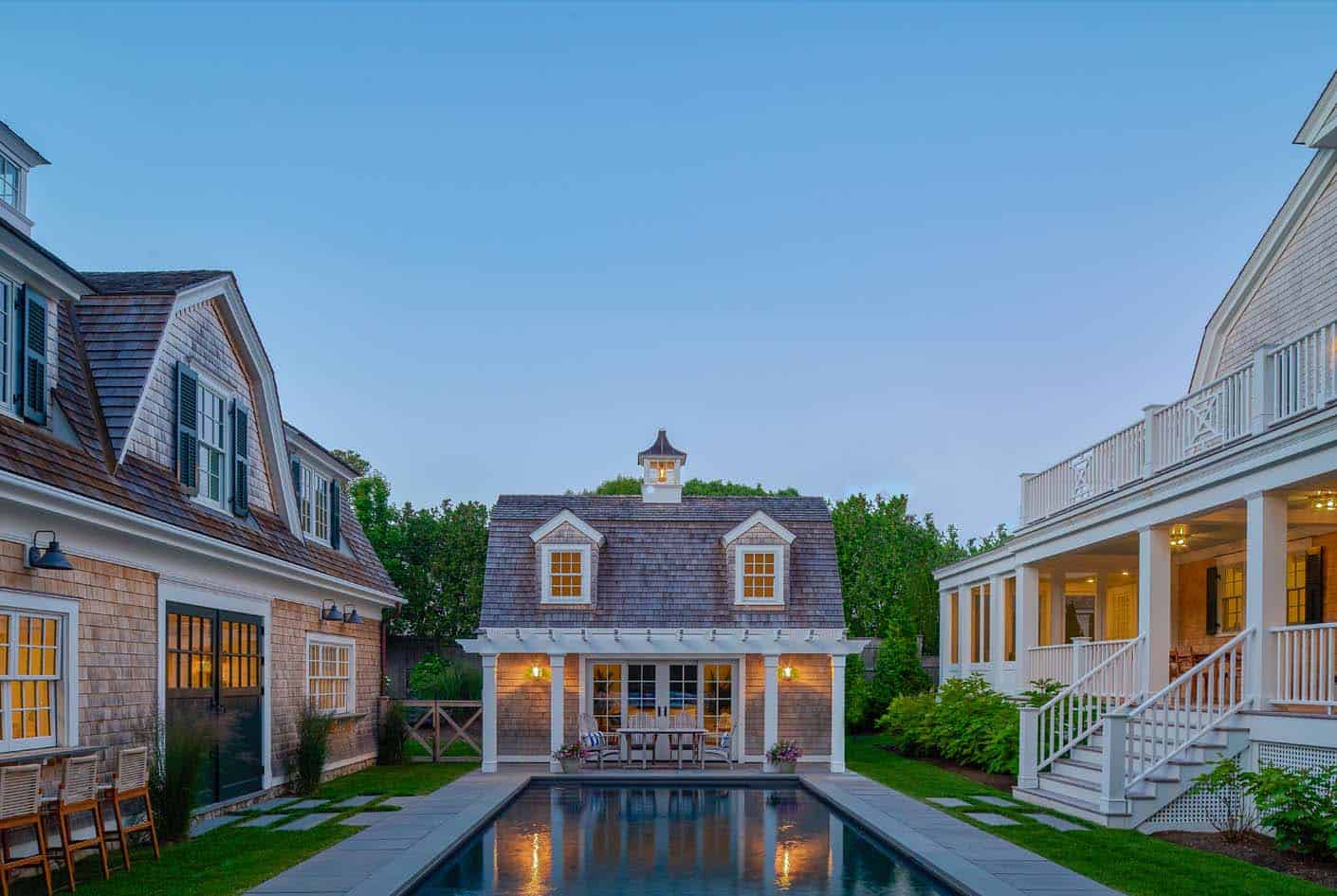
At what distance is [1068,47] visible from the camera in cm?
1995

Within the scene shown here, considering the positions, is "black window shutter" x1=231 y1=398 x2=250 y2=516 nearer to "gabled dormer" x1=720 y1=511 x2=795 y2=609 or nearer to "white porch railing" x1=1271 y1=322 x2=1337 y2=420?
"gabled dormer" x1=720 y1=511 x2=795 y2=609

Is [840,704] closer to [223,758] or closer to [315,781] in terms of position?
[315,781]

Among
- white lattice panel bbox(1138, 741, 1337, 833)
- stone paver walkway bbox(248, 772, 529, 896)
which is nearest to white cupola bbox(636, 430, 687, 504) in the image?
stone paver walkway bbox(248, 772, 529, 896)

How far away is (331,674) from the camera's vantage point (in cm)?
2012

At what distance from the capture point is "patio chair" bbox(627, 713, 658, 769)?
22.1m

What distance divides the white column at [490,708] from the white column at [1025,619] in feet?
30.2

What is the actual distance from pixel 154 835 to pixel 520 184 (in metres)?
17.0

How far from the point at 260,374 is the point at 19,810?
8760mm

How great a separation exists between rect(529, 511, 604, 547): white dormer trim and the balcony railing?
8.29 m

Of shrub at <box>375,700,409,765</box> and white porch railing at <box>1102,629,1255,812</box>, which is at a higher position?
white porch railing at <box>1102,629,1255,812</box>

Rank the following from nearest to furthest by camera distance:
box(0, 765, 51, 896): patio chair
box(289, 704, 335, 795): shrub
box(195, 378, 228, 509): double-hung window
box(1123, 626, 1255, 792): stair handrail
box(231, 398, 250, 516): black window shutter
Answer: box(0, 765, 51, 896): patio chair → box(1123, 626, 1255, 792): stair handrail → box(195, 378, 228, 509): double-hung window → box(231, 398, 250, 516): black window shutter → box(289, 704, 335, 795): shrub

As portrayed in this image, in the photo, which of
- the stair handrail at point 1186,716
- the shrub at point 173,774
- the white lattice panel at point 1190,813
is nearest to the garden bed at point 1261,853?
the white lattice panel at point 1190,813

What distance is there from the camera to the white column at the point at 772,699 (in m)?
22.1

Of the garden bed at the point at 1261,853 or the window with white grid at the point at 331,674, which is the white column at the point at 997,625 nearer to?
the garden bed at the point at 1261,853
